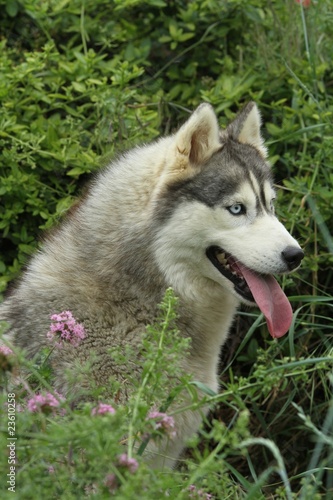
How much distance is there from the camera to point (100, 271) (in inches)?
149

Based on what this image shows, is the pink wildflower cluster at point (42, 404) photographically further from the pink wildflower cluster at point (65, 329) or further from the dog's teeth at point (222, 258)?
the dog's teeth at point (222, 258)

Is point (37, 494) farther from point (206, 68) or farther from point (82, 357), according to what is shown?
point (206, 68)

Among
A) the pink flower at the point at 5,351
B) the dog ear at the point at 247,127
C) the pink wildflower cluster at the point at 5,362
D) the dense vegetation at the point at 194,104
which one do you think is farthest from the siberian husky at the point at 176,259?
the pink wildflower cluster at the point at 5,362

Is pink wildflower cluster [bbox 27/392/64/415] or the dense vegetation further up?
pink wildflower cluster [bbox 27/392/64/415]

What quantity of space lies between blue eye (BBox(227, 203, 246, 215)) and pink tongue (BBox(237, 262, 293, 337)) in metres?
0.22

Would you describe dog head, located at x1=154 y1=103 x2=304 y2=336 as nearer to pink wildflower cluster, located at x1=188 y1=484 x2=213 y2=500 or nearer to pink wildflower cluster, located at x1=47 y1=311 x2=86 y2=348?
pink wildflower cluster, located at x1=47 y1=311 x2=86 y2=348

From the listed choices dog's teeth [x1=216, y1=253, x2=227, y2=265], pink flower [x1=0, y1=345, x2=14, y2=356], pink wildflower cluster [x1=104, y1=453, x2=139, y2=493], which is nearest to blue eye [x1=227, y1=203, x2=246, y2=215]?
dog's teeth [x1=216, y1=253, x2=227, y2=265]

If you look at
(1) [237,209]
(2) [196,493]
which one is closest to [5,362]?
(2) [196,493]

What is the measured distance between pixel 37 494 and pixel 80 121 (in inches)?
134

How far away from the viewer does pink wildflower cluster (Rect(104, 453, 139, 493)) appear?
2.32m

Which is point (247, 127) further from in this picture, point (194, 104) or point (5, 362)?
point (5, 362)

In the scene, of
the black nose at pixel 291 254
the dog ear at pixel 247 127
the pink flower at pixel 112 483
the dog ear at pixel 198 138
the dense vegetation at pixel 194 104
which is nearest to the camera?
the pink flower at pixel 112 483

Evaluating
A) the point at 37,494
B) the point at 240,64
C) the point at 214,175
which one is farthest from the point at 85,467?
the point at 240,64

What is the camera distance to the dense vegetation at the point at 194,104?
4.93 m
